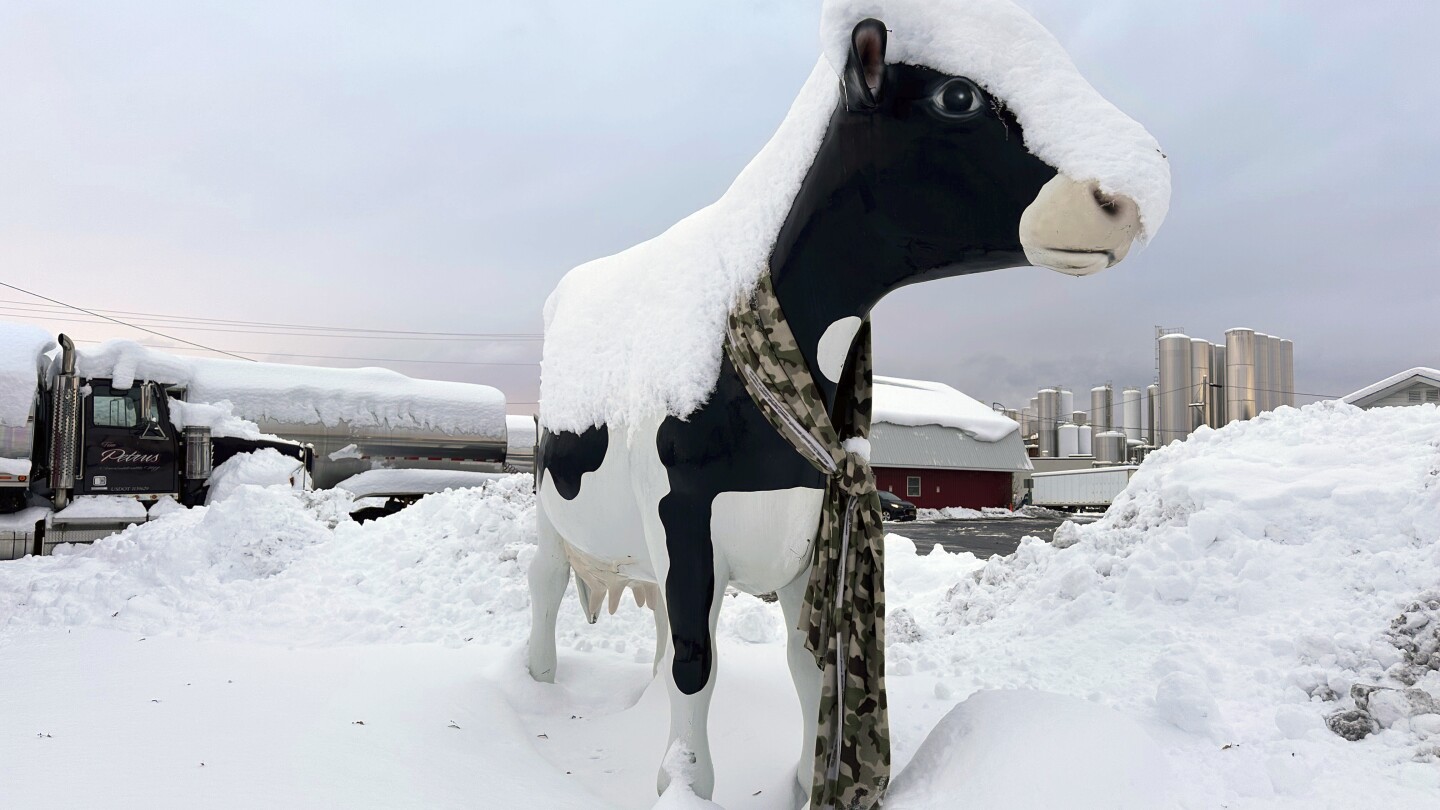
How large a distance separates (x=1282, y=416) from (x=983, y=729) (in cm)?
514

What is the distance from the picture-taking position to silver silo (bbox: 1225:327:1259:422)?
2272 cm

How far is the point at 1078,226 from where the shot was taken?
6.55 ft

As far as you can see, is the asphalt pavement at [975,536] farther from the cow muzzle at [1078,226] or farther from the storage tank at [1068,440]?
the storage tank at [1068,440]

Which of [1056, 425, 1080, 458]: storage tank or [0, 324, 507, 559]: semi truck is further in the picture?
[1056, 425, 1080, 458]: storage tank

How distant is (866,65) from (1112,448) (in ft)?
128

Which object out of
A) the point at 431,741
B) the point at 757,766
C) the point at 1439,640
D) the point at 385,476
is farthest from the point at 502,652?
the point at 385,476

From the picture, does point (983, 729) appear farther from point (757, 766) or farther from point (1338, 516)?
Result: point (1338, 516)

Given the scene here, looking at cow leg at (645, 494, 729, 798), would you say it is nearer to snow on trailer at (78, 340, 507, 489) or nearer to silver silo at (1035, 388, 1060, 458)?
snow on trailer at (78, 340, 507, 489)

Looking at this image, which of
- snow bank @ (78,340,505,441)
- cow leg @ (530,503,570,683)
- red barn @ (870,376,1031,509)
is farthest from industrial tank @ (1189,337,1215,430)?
cow leg @ (530,503,570,683)

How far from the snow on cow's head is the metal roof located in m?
25.2

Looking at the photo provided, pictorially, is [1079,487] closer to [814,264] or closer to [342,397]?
[342,397]

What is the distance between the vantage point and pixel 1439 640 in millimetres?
3180

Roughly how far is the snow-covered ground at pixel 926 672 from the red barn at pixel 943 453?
851 inches

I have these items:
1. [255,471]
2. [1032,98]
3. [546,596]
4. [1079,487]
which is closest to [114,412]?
[255,471]
